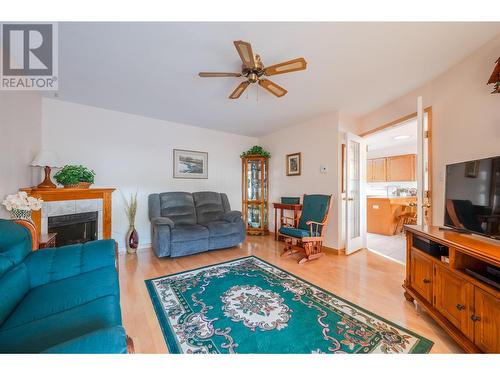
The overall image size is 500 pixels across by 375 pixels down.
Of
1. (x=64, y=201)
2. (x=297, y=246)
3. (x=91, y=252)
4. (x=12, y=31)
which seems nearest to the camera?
(x=91, y=252)

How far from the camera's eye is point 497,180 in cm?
134

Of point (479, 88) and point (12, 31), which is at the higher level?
point (12, 31)

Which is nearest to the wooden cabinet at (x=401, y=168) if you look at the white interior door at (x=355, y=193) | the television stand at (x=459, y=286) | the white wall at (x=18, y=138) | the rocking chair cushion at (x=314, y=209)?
the white interior door at (x=355, y=193)

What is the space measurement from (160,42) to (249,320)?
2.46 m

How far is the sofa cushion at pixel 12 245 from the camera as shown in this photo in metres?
1.18

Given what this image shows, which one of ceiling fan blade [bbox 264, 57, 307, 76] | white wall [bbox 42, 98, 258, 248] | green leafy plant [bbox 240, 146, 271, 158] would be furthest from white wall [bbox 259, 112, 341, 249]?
ceiling fan blade [bbox 264, 57, 307, 76]

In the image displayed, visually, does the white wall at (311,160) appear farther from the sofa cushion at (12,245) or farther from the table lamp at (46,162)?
the table lamp at (46,162)

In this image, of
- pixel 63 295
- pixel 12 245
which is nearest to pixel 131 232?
pixel 12 245

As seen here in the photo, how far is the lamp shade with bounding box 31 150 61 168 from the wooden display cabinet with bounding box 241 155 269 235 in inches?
127

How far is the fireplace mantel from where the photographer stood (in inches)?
96.2

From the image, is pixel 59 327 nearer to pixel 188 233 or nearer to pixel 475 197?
pixel 188 233
